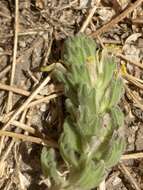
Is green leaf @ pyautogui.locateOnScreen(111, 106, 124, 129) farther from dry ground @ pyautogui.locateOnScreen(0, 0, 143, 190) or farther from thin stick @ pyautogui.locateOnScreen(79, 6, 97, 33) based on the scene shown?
thin stick @ pyautogui.locateOnScreen(79, 6, 97, 33)

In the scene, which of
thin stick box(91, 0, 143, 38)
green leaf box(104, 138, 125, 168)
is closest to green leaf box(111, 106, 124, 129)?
green leaf box(104, 138, 125, 168)

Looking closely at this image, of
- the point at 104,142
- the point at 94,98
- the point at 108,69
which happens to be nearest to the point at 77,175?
the point at 104,142

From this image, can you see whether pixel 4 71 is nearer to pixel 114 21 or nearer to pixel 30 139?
pixel 30 139

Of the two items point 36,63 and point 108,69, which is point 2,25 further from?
point 108,69

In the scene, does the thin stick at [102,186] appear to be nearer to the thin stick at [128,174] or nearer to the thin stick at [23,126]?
the thin stick at [128,174]

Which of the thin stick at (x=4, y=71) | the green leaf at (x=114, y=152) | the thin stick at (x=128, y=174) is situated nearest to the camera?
the green leaf at (x=114, y=152)

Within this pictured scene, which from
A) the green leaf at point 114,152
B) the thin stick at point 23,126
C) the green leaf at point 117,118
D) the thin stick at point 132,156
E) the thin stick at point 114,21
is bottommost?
the thin stick at point 132,156

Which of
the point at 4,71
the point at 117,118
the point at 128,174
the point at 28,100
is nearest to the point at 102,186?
the point at 128,174

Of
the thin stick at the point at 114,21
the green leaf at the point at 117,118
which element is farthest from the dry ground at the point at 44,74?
the green leaf at the point at 117,118
